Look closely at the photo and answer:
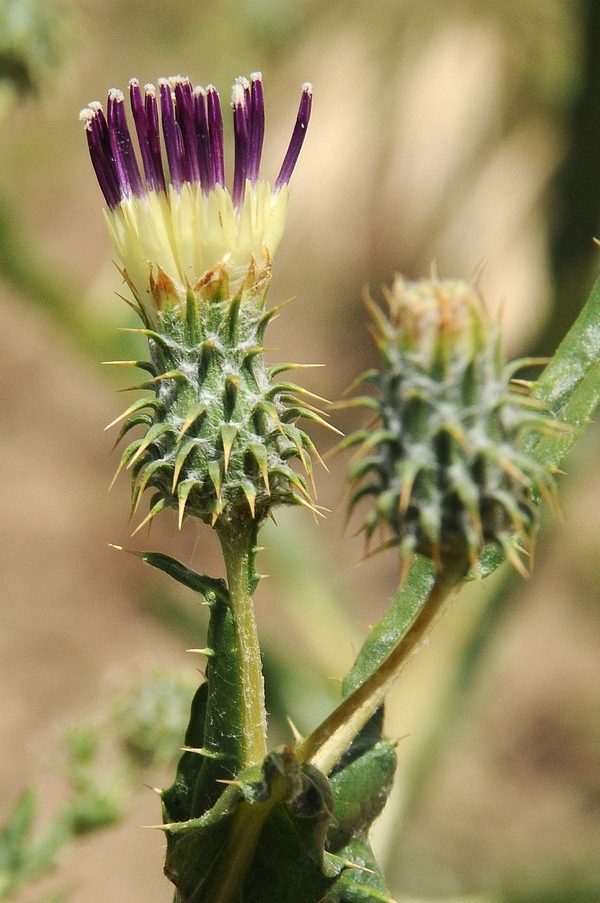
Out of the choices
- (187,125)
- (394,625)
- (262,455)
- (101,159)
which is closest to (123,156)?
(101,159)

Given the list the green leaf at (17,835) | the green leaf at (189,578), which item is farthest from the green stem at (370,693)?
the green leaf at (17,835)

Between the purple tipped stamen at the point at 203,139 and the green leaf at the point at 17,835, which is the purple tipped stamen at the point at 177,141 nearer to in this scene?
the purple tipped stamen at the point at 203,139

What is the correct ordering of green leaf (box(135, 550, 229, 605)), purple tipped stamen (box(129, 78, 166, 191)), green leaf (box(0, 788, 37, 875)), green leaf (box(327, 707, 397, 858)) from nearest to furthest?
green leaf (box(135, 550, 229, 605)) < green leaf (box(327, 707, 397, 858)) < purple tipped stamen (box(129, 78, 166, 191)) < green leaf (box(0, 788, 37, 875))

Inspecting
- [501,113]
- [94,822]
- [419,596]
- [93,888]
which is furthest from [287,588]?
[501,113]

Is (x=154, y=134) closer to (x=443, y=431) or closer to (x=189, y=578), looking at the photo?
(x=189, y=578)

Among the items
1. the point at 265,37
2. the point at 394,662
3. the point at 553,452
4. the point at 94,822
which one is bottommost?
the point at 94,822

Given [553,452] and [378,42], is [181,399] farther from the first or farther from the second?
[378,42]

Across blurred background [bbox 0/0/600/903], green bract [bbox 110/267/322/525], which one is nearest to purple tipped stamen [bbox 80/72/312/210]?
green bract [bbox 110/267/322/525]

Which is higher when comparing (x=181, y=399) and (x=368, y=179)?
(x=368, y=179)

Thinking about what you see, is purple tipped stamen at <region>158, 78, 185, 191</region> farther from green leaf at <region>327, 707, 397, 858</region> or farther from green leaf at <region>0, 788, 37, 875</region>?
green leaf at <region>0, 788, 37, 875</region>
